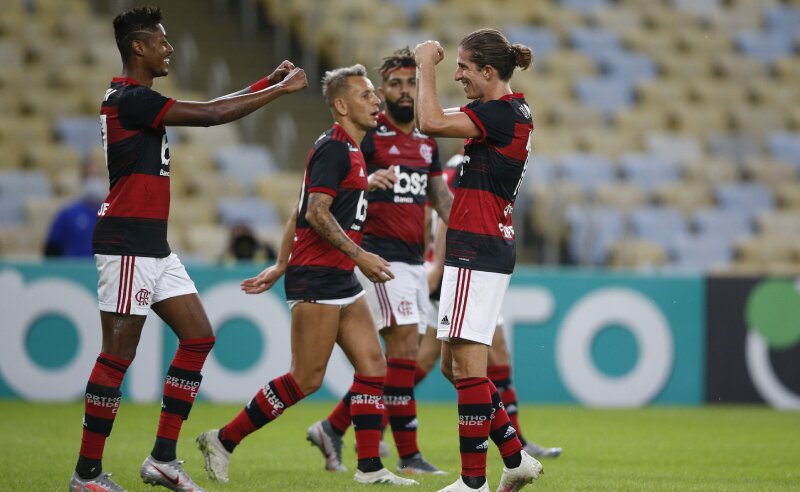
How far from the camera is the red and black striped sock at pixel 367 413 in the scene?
273 inches

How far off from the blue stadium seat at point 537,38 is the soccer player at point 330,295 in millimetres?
11495

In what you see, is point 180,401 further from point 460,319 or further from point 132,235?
point 460,319

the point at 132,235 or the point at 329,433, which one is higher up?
the point at 132,235

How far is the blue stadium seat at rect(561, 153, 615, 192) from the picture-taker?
16.3 metres

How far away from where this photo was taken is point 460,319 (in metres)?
5.94

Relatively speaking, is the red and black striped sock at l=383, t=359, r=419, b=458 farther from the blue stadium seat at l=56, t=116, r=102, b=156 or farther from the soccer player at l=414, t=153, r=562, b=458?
the blue stadium seat at l=56, t=116, r=102, b=156

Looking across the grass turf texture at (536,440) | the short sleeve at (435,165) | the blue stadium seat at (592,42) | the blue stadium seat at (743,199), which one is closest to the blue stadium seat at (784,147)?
the blue stadium seat at (743,199)

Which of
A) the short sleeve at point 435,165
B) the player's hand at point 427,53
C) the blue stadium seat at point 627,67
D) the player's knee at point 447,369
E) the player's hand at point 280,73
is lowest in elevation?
the player's knee at point 447,369

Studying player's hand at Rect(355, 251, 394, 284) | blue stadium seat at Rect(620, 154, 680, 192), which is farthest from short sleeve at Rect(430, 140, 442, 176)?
blue stadium seat at Rect(620, 154, 680, 192)

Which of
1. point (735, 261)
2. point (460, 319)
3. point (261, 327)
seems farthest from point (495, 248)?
point (735, 261)

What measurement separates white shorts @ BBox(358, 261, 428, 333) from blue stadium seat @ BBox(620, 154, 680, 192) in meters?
9.66

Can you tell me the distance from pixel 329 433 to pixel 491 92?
2.70m

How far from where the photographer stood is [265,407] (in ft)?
22.4

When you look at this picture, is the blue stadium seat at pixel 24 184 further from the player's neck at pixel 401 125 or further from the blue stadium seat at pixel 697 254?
the blue stadium seat at pixel 697 254
